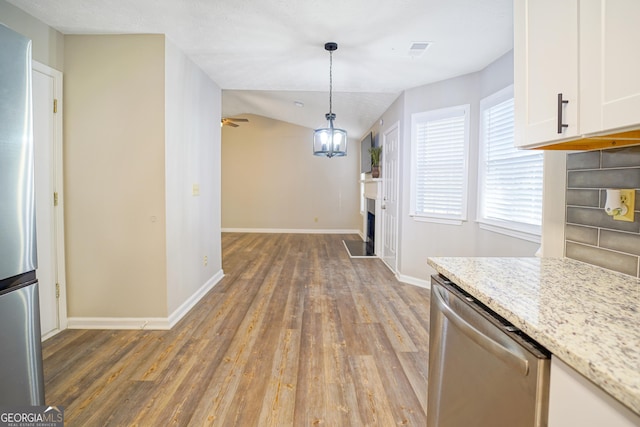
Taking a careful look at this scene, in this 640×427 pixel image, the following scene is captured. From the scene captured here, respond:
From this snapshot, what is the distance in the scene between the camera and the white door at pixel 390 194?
4.53 meters

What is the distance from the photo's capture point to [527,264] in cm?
134

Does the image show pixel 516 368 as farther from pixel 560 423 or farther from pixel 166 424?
pixel 166 424

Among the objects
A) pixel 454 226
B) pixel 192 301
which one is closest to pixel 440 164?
pixel 454 226

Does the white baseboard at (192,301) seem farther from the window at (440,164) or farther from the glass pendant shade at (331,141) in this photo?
the window at (440,164)

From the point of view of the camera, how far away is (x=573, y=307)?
33.9 inches

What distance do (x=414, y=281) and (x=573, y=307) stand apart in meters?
3.30

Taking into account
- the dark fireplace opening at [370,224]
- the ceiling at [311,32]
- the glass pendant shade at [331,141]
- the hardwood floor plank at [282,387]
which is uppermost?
the ceiling at [311,32]

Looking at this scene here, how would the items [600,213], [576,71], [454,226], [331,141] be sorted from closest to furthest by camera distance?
[576,71]
[600,213]
[331,141]
[454,226]

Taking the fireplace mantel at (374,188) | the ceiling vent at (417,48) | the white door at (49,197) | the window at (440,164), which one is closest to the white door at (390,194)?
the fireplace mantel at (374,188)

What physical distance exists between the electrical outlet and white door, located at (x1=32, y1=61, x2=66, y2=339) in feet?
11.5

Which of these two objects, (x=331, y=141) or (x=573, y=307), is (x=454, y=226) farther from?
(x=573, y=307)

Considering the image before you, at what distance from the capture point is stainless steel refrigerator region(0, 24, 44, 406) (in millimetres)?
1120

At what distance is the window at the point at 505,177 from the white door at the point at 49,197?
12.6ft

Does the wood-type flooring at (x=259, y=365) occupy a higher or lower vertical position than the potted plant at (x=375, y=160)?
lower
